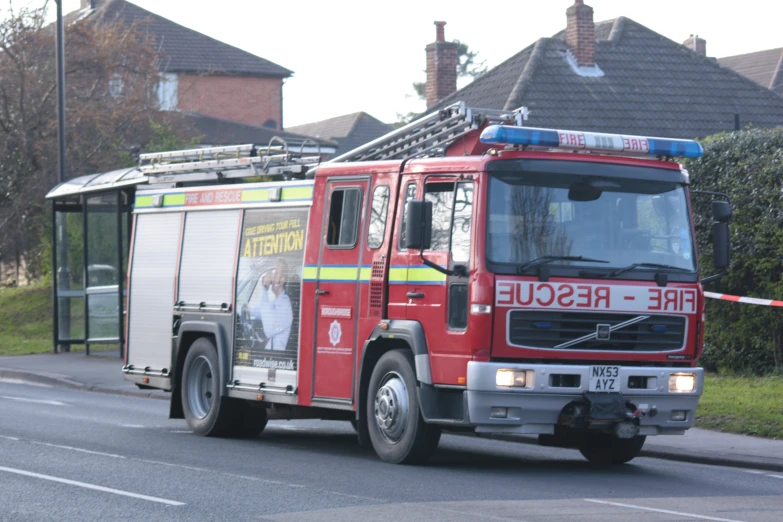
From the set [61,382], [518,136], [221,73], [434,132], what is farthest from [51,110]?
[518,136]

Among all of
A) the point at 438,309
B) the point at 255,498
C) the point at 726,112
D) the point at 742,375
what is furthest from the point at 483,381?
the point at 726,112

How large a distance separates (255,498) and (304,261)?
3608 millimetres

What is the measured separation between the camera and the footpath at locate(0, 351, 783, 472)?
40.1 ft

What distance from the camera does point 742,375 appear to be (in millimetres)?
17297

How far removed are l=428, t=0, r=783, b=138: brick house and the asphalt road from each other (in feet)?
62.6

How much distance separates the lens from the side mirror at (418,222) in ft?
34.8

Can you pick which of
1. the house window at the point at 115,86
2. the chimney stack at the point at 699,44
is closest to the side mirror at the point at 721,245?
the house window at the point at 115,86

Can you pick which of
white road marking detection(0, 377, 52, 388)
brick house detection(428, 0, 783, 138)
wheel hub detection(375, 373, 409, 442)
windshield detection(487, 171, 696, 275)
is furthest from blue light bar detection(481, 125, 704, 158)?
brick house detection(428, 0, 783, 138)

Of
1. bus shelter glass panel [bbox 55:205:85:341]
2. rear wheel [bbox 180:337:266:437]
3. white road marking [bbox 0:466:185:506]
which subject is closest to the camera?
white road marking [bbox 0:466:185:506]

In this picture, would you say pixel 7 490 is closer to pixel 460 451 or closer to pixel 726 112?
pixel 460 451

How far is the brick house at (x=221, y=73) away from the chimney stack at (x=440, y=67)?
902 inches

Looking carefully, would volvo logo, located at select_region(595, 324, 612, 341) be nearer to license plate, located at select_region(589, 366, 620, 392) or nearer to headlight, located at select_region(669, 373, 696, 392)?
license plate, located at select_region(589, 366, 620, 392)

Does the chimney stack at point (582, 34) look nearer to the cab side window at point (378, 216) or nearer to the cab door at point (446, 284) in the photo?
the cab side window at point (378, 216)

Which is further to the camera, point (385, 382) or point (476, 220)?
point (385, 382)
